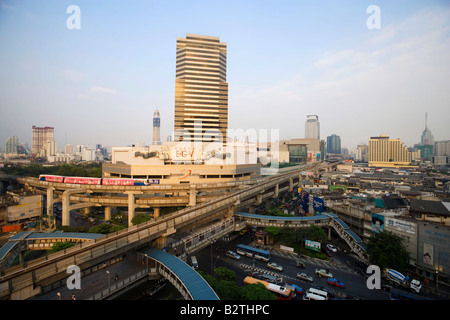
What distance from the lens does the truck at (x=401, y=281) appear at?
18625 millimetres

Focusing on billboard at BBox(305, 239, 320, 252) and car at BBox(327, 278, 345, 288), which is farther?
billboard at BBox(305, 239, 320, 252)

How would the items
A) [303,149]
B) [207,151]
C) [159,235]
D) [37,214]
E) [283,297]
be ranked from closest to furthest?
[283,297], [159,235], [37,214], [207,151], [303,149]

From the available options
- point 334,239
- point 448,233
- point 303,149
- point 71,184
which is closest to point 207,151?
point 71,184

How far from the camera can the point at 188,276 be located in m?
14.8

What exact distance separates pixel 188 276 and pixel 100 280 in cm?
700

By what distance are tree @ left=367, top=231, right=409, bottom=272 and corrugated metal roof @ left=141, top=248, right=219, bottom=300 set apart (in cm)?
1714

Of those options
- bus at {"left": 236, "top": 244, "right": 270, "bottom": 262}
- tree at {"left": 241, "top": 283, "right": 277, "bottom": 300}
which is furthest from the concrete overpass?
tree at {"left": 241, "top": 283, "right": 277, "bottom": 300}

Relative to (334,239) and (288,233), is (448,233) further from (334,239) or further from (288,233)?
(288,233)

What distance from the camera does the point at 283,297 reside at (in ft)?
57.5

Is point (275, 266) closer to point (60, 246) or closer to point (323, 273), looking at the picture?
point (323, 273)

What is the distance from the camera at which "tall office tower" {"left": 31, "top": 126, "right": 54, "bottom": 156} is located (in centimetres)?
15375

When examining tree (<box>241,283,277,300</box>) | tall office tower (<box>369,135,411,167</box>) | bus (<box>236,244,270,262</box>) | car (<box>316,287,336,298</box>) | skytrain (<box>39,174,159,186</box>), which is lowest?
car (<box>316,287,336,298</box>)

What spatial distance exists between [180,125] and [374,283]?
79228 mm

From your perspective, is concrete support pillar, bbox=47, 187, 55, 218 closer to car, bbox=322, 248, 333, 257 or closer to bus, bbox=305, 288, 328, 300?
bus, bbox=305, 288, 328, 300
